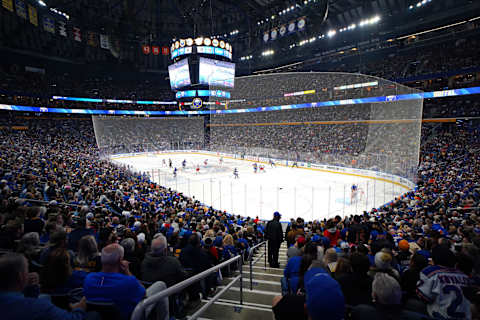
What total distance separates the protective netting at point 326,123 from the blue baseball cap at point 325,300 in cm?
1793

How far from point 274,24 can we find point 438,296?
38.9m

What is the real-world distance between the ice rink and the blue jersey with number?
1153 centimetres

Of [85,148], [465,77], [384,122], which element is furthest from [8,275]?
[85,148]

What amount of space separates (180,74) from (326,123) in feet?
84.1

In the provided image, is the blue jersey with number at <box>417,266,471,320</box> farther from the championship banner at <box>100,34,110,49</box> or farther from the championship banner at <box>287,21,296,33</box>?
the championship banner at <box>100,34,110,49</box>

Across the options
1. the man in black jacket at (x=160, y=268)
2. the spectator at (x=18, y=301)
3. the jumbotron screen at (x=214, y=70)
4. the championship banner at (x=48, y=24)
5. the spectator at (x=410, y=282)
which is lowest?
the spectator at (x=410, y=282)

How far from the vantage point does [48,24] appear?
112 ft

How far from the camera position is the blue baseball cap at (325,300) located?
1.67 meters

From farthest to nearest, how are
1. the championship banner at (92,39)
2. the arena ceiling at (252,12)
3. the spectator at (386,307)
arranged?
the championship banner at (92,39) → the arena ceiling at (252,12) → the spectator at (386,307)

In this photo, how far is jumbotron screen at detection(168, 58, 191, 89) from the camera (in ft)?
131

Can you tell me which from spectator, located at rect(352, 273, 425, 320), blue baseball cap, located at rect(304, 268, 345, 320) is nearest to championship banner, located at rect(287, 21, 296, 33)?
spectator, located at rect(352, 273, 425, 320)

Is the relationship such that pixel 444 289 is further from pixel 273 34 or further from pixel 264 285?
pixel 273 34

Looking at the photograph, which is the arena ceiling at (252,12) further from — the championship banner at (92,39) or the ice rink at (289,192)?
the ice rink at (289,192)

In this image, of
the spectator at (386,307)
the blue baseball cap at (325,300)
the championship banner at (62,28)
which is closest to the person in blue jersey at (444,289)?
the spectator at (386,307)
